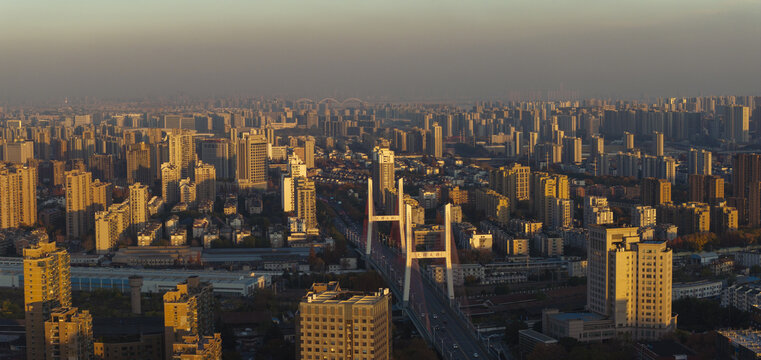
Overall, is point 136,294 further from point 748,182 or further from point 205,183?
point 748,182

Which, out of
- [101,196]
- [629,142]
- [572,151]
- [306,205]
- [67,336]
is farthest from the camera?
[629,142]

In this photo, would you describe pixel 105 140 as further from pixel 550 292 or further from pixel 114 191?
pixel 550 292

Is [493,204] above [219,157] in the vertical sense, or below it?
below

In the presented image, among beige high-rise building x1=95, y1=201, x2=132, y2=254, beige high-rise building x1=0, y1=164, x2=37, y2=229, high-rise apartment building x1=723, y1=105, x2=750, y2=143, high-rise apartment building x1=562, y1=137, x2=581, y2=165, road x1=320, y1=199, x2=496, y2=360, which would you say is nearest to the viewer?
road x1=320, y1=199, x2=496, y2=360

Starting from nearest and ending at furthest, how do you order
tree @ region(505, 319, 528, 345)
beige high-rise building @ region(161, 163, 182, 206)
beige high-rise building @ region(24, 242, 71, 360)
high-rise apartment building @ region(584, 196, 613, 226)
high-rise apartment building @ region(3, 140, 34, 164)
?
beige high-rise building @ region(24, 242, 71, 360)
tree @ region(505, 319, 528, 345)
high-rise apartment building @ region(584, 196, 613, 226)
beige high-rise building @ region(161, 163, 182, 206)
high-rise apartment building @ region(3, 140, 34, 164)

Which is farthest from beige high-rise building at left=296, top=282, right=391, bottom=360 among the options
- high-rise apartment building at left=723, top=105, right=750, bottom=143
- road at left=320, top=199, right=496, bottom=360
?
high-rise apartment building at left=723, top=105, right=750, bottom=143

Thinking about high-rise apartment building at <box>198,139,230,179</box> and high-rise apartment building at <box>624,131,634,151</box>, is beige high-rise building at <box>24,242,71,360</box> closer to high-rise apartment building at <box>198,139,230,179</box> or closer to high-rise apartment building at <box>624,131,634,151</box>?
high-rise apartment building at <box>198,139,230,179</box>

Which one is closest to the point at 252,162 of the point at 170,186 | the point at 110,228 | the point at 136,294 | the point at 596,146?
the point at 170,186

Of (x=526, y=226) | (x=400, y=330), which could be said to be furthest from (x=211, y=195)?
(x=400, y=330)
